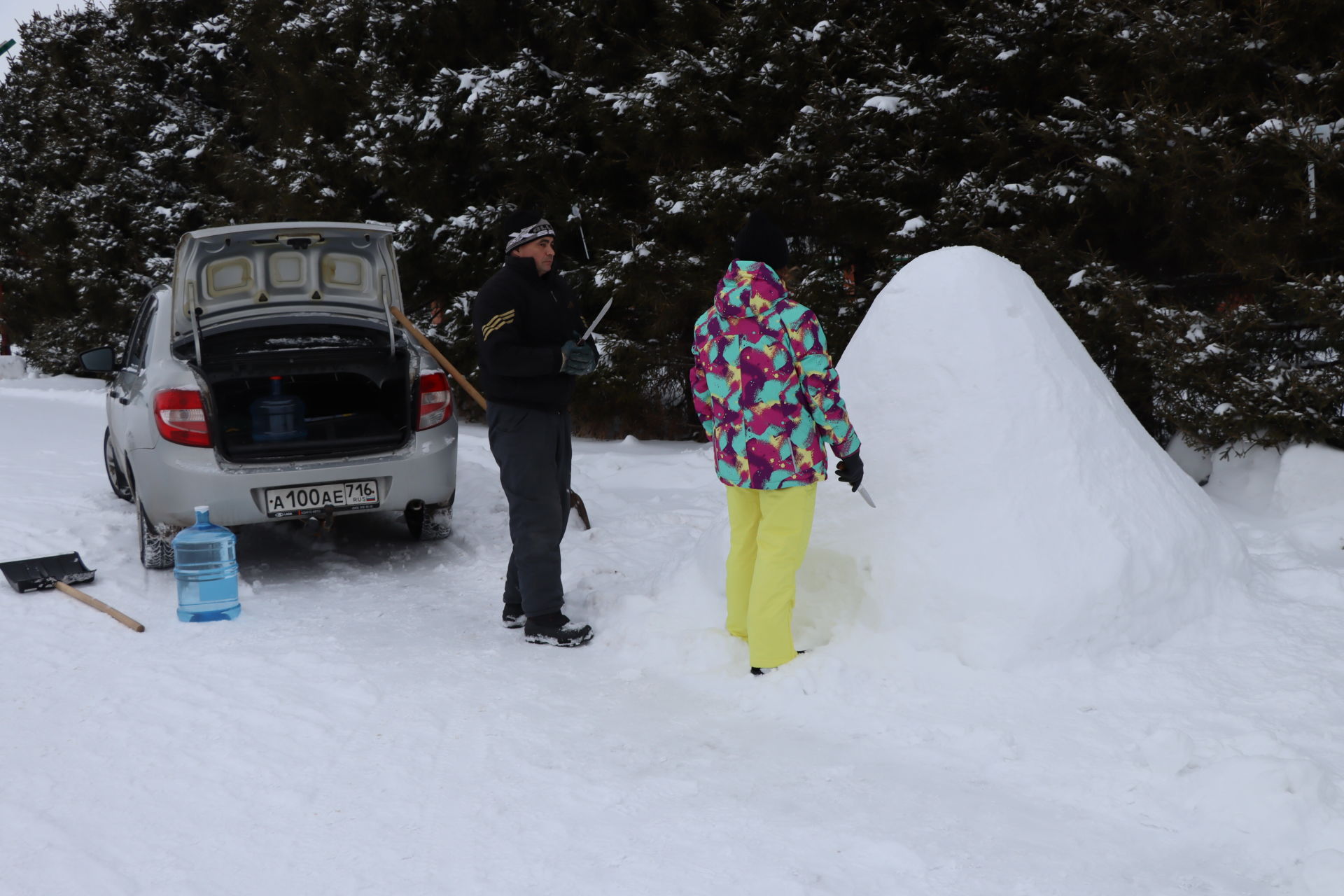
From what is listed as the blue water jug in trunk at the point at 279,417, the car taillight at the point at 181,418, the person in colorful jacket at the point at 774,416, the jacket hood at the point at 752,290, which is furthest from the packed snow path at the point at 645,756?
the blue water jug in trunk at the point at 279,417

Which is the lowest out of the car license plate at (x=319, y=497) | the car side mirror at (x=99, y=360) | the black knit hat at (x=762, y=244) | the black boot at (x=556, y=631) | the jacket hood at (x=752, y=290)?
the black boot at (x=556, y=631)

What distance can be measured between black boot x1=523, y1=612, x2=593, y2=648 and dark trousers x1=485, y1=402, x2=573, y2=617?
1.4 inches

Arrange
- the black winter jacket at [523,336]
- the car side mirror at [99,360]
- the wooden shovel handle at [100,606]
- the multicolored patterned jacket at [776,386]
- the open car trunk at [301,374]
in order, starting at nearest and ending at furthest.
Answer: the multicolored patterned jacket at [776,386] → the black winter jacket at [523,336] → the wooden shovel handle at [100,606] → the open car trunk at [301,374] → the car side mirror at [99,360]

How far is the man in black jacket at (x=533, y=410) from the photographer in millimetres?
4395

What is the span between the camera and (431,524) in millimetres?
6211

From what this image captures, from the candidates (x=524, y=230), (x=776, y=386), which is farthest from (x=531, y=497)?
(x=776, y=386)

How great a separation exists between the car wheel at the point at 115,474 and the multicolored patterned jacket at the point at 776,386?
4838 mm

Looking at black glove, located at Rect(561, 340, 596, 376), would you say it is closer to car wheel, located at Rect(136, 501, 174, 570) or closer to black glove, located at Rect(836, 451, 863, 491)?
black glove, located at Rect(836, 451, 863, 491)

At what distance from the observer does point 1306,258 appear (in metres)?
5.98

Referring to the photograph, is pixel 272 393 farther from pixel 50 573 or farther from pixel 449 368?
pixel 50 573

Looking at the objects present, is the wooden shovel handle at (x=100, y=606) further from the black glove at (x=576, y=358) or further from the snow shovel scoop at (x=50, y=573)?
the black glove at (x=576, y=358)

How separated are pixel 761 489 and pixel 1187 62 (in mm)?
4420

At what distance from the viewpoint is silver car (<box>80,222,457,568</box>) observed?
5.23 meters

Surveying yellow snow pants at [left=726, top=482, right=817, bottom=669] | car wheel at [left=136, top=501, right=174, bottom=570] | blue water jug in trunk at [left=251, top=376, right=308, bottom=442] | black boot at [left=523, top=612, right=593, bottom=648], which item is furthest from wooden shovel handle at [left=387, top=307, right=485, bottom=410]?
yellow snow pants at [left=726, top=482, right=817, bottom=669]
